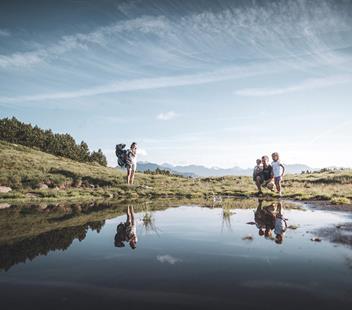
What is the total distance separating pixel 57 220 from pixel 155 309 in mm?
8997

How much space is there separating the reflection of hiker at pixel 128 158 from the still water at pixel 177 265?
50.5ft

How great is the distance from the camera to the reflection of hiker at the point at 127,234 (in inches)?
359

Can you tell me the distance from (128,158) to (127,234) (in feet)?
58.3

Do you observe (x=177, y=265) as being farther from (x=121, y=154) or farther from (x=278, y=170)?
(x=121, y=154)

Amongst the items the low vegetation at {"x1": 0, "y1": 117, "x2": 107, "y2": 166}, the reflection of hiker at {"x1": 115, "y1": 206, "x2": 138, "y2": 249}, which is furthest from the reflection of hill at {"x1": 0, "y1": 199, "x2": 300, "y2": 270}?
the low vegetation at {"x1": 0, "y1": 117, "x2": 107, "y2": 166}

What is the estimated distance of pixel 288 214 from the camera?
46.1ft

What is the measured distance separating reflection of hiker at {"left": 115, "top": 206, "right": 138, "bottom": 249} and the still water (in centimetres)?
10

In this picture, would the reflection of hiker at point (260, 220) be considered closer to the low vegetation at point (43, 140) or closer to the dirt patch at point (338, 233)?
the dirt patch at point (338, 233)

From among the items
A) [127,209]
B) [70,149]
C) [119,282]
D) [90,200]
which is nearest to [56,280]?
[119,282]

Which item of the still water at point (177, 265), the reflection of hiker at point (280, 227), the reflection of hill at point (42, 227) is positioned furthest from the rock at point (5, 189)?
the reflection of hiker at point (280, 227)

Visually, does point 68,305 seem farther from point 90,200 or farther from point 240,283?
point 90,200

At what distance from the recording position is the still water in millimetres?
5191

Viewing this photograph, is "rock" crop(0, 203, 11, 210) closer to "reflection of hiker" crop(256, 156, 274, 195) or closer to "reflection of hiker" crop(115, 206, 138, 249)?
"reflection of hiker" crop(115, 206, 138, 249)

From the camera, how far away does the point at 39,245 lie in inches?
346
